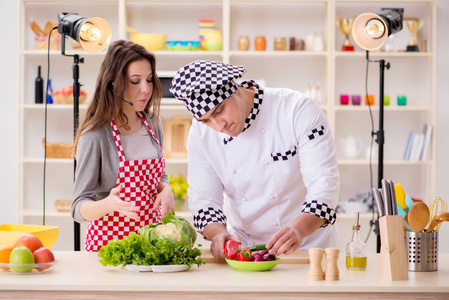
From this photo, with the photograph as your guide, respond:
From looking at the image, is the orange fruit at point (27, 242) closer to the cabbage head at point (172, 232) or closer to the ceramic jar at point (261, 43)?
the cabbage head at point (172, 232)

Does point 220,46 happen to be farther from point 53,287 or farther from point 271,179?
point 53,287

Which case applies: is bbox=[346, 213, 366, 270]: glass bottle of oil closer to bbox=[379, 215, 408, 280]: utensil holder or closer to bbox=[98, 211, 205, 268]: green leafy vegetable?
bbox=[379, 215, 408, 280]: utensil holder

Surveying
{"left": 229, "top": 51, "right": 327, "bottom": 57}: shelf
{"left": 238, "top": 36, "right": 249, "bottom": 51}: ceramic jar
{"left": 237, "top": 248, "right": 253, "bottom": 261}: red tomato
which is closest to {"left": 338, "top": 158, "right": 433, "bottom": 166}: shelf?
{"left": 229, "top": 51, "right": 327, "bottom": 57}: shelf

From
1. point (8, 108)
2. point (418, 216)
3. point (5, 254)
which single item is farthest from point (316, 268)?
point (8, 108)

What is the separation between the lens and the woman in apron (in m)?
2.35

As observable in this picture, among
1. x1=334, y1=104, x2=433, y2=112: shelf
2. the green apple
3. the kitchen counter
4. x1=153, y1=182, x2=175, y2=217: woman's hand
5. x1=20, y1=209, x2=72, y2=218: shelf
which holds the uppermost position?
x1=334, y1=104, x2=433, y2=112: shelf

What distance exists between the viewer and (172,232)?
1.92m

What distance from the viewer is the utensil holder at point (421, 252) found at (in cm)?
186

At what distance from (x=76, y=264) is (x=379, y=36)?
2680mm

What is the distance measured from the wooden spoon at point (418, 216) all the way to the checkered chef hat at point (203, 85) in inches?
26.8

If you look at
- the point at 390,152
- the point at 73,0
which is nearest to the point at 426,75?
the point at 390,152

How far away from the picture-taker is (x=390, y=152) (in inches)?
201

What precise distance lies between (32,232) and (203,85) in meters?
0.78

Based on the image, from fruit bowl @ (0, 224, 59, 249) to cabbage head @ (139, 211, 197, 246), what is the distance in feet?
1.24
